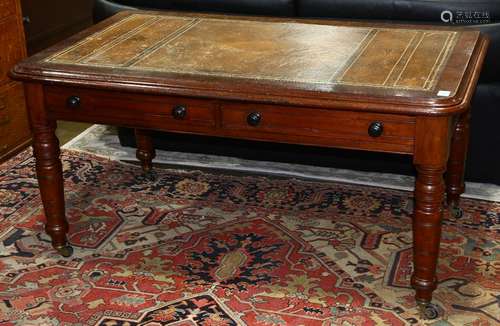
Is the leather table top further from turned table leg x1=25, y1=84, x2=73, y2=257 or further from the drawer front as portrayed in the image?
the drawer front

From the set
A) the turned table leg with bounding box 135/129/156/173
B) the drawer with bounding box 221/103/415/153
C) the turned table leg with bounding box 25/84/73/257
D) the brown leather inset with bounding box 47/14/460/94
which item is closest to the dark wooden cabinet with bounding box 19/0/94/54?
the turned table leg with bounding box 135/129/156/173

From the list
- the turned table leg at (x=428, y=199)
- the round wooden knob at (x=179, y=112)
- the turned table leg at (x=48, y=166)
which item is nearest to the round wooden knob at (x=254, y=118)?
the round wooden knob at (x=179, y=112)

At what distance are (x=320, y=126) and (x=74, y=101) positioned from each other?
0.90 m

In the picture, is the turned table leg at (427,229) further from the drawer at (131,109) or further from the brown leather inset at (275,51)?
the drawer at (131,109)

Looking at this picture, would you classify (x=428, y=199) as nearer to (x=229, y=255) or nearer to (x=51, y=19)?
(x=229, y=255)

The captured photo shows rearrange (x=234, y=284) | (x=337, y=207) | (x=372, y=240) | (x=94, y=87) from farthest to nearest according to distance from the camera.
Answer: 1. (x=337, y=207)
2. (x=372, y=240)
3. (x=234, y=284)
4. (x=94, y=87)

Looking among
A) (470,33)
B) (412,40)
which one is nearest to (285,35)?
(412,40)

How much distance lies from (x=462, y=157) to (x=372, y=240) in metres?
0.50

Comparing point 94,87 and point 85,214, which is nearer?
point 94,87

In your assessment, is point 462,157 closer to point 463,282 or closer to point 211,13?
point 463,282

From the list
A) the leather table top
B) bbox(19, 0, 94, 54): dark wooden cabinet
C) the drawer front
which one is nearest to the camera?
the leather table top

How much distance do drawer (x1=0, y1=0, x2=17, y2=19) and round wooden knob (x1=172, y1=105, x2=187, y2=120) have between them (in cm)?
166

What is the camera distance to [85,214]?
346 cm

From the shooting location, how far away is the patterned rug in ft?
9.00
